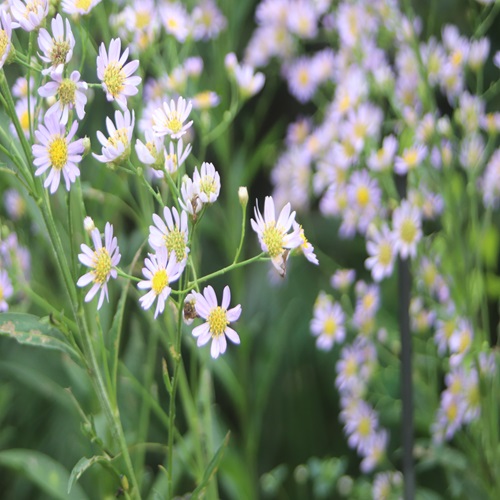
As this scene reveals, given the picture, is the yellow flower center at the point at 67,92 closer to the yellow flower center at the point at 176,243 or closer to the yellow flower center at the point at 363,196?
the yellow flower center at the point at 176,243

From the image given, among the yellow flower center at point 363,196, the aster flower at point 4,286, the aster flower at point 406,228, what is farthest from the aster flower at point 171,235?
the yellow flower center at point 363,196

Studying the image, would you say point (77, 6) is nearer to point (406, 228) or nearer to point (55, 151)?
point (55, 151)

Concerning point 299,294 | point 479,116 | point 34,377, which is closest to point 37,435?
point 34,377

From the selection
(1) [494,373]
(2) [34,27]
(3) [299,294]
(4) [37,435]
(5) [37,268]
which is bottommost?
(4) [37,435]

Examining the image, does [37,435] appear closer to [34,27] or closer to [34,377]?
[34,377]

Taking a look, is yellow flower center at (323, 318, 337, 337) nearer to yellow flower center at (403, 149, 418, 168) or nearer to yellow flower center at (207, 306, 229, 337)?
yellow flower center at (403, 149, 418, 168)

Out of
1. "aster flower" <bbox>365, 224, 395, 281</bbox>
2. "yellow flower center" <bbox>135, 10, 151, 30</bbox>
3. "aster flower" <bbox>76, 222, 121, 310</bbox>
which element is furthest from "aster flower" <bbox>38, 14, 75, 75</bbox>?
"aster flower" <bbox>365, 224, 395, 281</bbox>

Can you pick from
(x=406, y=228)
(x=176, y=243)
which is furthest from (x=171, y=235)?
(x=406, y=228)
